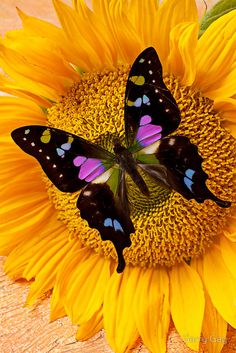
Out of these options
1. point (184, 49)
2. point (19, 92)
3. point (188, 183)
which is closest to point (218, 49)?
point (184, 49)

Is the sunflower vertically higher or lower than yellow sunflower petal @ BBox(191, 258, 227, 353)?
higher

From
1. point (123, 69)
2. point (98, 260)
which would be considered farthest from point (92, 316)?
point (123, 69)

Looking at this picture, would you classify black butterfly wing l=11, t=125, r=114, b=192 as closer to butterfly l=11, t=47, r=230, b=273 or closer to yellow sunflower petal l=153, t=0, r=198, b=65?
butterfly l=11, t=47, r=230, b=273

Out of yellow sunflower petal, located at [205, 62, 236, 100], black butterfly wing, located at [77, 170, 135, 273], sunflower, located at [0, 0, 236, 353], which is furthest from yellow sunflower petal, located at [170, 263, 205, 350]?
yellow sunflower petal, located at [205, 62, 236, 100]

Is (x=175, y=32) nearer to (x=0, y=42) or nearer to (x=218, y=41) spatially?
(x=218, y=41)

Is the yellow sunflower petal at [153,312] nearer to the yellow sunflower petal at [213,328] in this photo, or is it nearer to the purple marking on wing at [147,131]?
the yellow sunflower petal at [213,328]

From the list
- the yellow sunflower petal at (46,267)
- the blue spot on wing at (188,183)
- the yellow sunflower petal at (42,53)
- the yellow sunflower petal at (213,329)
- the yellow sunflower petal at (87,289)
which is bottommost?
the yellow sunflower petal at (213,329)

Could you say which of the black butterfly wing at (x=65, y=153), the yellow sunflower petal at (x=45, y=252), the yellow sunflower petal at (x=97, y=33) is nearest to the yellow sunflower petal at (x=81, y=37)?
the yellow sunflower petal at (x=97, y=33)
